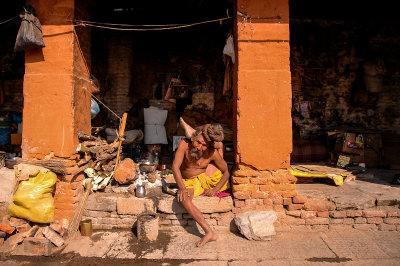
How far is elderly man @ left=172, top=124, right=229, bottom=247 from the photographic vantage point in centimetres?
391

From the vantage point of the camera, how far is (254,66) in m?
4.09

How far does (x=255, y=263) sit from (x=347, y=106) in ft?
19.5

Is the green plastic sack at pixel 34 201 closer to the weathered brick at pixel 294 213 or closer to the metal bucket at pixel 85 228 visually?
the metal bucket at pixel 85 228

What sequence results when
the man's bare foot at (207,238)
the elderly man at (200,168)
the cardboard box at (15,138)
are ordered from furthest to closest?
the cardboard box at (15,138), the elderly man at (200,168), the man's bare foot at (207,238)

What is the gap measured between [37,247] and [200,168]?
2478 millimetres

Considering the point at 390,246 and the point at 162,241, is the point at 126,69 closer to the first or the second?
the point at 162,241

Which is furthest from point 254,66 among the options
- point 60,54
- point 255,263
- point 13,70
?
point 13,70

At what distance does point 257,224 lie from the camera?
3.82 metres

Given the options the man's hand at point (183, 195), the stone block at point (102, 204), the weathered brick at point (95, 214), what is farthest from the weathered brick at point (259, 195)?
the weathered brick at point (95, 214)

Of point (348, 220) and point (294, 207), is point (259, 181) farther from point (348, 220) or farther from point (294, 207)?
point (348, 220)

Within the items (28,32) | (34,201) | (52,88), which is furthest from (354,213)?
(28,32)

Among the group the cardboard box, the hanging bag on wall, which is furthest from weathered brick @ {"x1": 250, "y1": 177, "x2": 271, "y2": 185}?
the cardboard box

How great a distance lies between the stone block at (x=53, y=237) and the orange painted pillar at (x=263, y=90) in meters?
2.79

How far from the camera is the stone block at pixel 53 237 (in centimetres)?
369
